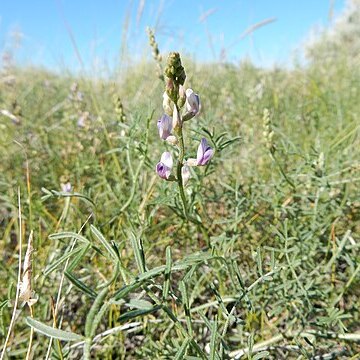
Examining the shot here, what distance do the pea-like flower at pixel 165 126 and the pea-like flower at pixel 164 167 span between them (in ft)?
0.13

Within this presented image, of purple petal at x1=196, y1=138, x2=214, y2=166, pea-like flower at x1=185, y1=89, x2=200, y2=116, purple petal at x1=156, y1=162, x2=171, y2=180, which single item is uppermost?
pea-like flower at x1=185, y1=89, x2=200, y2=116

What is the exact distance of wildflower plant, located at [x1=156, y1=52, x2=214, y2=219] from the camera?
2.52 ft

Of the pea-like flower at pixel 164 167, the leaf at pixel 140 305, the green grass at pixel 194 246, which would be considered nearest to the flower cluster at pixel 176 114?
the pea-like flower at pixel 164 167

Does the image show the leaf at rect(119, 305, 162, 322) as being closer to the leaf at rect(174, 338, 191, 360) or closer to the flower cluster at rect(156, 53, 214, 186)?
the leaf at rect(174, 338, 191, 360)

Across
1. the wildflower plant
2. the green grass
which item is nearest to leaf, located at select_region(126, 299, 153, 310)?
the green grass

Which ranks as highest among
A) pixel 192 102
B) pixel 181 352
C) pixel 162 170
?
pixel 192 102

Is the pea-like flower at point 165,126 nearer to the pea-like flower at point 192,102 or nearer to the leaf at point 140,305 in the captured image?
the pea-like flower at point 192,102

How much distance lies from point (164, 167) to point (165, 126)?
0.08 m

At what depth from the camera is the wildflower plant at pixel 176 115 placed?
0.77m

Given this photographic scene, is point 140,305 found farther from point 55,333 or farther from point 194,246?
point 194,246

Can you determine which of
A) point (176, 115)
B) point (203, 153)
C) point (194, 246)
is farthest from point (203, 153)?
point (194, 246)

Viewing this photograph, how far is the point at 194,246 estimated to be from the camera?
1.40 metres

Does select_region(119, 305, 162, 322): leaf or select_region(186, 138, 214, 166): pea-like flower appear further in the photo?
select_region(186, 138, 214, 166): pea-like flower

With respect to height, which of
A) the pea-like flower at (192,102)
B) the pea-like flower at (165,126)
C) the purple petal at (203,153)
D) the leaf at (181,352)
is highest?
the pea-like flower at (192,102)
